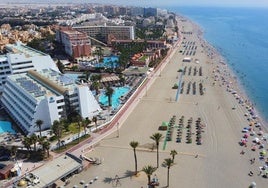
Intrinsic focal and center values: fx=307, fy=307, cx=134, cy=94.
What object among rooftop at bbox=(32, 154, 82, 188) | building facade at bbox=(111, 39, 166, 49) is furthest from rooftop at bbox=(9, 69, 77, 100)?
building facade at bbox=(111, 39, 166, 49)

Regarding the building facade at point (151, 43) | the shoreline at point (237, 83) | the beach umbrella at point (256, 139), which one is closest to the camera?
the beach umbrella at point (256, 139)

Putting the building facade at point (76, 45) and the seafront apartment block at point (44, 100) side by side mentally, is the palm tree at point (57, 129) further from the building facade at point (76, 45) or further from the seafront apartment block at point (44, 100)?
the building facade at point (76, 45)

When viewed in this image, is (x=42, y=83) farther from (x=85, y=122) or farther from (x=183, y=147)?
(x=183, y=147)

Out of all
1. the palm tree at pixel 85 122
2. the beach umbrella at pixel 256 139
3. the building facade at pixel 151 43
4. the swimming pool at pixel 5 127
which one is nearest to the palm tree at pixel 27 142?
the palm tree at pixel 85 122

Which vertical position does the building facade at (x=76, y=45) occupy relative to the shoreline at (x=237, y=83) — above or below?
above

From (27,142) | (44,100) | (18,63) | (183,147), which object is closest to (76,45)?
(18,63)

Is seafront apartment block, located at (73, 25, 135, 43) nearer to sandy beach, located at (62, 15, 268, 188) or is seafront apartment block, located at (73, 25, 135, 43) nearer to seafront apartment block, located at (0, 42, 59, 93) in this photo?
sandy beach, located at (62, 15, 268, 188)
